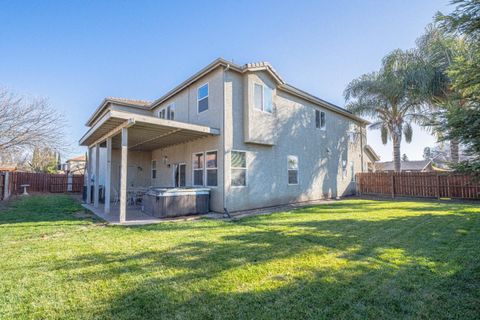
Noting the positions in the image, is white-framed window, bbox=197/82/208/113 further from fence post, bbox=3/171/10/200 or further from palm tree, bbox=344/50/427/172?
palm tree, bbox=344/50/427/172

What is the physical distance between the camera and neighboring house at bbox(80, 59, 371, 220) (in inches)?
380

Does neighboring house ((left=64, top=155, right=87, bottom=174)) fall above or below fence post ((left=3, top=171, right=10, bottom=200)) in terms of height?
above

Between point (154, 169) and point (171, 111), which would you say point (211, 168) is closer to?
point (171, 111)

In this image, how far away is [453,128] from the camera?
5449mm

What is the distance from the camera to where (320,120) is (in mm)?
14922

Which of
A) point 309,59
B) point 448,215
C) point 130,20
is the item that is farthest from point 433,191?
point 130,20

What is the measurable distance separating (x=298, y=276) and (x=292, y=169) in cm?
938

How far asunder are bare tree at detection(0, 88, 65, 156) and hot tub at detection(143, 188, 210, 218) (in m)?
13.7

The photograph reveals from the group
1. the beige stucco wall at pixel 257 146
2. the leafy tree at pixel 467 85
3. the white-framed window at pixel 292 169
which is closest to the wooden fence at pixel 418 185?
the beige stucco wall at pixel 257 146

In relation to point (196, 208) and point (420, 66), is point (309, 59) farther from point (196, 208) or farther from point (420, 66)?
point (196, 208)

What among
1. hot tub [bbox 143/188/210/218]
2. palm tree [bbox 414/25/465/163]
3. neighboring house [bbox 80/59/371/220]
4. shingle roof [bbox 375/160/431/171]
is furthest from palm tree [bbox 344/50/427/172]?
shingle roof [bbox 375/160/431/171]

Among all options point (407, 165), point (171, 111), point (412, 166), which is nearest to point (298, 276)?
point (171, 111)

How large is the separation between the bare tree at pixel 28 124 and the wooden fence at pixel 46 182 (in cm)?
223

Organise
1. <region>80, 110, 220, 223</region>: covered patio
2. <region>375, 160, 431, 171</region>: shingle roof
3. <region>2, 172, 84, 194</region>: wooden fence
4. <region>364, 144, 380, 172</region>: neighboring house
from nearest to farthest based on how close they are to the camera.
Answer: <region>80, 110, 220, 223</region>: covered patio < <region>2, 172, 84, 194</region>: wooden fence < <region>364, 144, 380, 172</region>: neighboring house < <region>375, 160, 431, 171</region>: shingle roof
